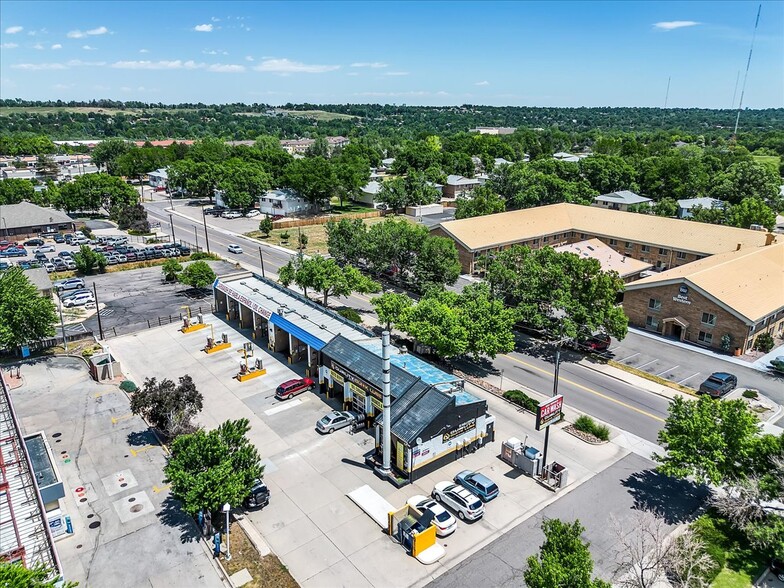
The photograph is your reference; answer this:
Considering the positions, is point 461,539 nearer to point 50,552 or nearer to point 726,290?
point 50,552

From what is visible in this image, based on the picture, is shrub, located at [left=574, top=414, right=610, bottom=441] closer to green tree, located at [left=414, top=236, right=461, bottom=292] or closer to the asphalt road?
the asphalt road

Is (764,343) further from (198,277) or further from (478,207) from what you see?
(198,277)

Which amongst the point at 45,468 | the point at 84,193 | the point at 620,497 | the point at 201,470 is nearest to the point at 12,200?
the point at 84,193

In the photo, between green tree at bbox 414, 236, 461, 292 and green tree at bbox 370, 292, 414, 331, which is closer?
green tree at bbox 370, 292, 414, 331

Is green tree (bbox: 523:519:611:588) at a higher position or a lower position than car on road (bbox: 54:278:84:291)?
higher

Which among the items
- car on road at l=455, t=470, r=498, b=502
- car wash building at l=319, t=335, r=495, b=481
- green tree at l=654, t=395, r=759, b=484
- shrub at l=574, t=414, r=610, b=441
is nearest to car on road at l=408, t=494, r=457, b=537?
car on road at l=455, t=470, r=498, b=502

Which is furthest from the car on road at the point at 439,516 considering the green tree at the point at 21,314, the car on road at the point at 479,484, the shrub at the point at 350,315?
the green tree at the point at 21,314

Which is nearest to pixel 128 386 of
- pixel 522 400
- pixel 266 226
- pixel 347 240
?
pixel 522 400
